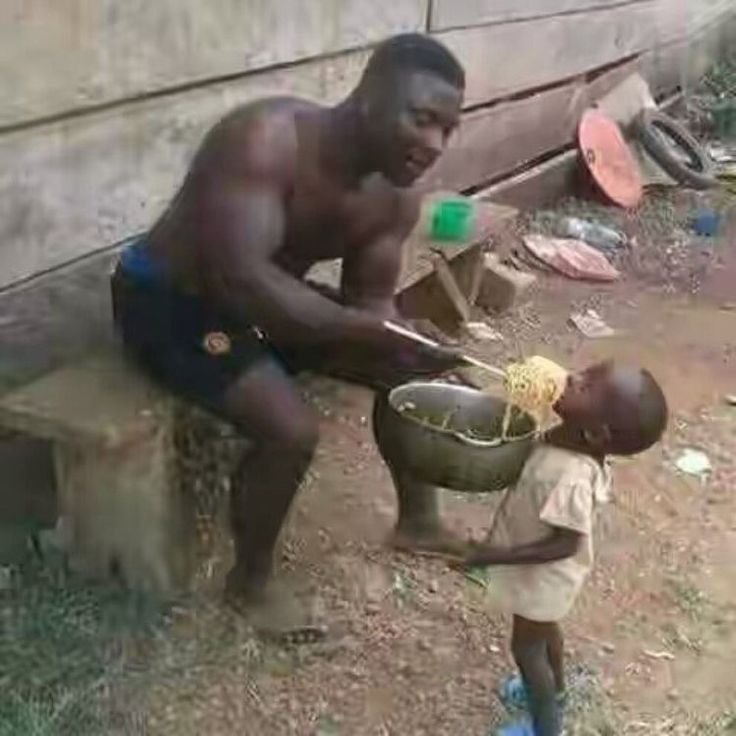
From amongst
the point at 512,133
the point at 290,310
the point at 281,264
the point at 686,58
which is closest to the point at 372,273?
the point at 281,264

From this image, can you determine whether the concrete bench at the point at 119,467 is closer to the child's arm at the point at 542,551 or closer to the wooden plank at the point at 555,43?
the child's arm at the point at 542,551

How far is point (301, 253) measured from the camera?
3160mm

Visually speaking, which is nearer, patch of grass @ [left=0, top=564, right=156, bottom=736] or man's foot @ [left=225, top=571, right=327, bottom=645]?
patch of grass @ [left=0, top=564, right=156, bottom=736]

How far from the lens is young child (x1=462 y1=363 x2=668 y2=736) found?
2.47 m

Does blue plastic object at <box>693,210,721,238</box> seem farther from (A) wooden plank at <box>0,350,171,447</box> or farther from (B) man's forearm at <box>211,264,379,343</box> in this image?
(A) wooden plank at <box>0,350,171,447</box>

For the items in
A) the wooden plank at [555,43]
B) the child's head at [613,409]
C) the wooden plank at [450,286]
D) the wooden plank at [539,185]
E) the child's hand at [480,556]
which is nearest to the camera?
the child's head at [613,409]

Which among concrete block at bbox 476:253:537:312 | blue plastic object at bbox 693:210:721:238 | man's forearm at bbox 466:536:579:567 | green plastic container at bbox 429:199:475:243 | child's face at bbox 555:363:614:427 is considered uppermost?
child's face at bbox 555:363:614:427

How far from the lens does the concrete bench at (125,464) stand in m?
2.97

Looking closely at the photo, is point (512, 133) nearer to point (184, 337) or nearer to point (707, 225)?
point (707, 225)

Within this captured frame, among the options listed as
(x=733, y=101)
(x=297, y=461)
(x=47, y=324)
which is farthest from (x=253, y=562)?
(x=733, y=101)

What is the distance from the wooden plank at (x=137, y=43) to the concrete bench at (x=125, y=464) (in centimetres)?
62

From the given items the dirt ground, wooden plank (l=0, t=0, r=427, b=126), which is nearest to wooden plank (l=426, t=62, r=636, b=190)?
wooden plank (l=0, t=0, r=427, b=126)

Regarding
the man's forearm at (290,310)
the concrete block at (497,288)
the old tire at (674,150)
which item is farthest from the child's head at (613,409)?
the old tire at (674,150)

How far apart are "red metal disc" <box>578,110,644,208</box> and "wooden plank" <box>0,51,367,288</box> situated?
2.98 meters
